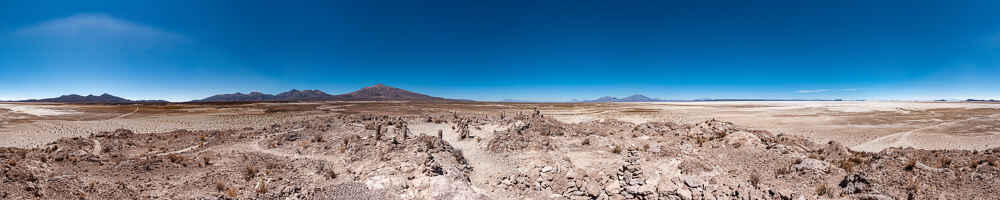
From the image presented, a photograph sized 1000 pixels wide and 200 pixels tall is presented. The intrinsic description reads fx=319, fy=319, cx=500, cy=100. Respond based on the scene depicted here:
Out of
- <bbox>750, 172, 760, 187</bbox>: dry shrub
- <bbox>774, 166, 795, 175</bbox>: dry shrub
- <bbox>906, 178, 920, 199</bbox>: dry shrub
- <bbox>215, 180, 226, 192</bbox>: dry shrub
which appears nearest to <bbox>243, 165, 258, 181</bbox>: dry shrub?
<bbox>215, 180, 226, 192</bbox>: dry shrub

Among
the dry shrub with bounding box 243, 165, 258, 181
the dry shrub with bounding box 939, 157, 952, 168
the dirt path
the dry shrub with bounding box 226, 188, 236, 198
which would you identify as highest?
the dry shrub with bounding box 939, 157, 952, 168

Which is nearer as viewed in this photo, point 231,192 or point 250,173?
point 231,192

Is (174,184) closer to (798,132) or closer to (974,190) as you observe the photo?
(974,190)

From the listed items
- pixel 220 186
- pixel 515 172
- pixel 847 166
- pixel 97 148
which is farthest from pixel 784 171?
pixel 97 148

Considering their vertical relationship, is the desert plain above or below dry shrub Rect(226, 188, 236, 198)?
above

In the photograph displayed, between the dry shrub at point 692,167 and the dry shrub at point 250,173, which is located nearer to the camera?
the dry shrub at point 692,167

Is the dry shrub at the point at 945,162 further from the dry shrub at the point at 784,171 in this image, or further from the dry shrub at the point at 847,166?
the dry shrub at the point at 784,171

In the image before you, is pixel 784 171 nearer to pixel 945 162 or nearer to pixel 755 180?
pixel 755 180

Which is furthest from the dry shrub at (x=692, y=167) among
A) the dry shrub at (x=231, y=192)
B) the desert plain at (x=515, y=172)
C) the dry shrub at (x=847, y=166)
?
the dry shrub at (x=231, y=192)

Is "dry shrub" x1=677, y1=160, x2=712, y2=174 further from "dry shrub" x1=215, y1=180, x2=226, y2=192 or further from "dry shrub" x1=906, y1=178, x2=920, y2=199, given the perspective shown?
"dry shrub" x1=215, y1=180, x2=226, y2=192

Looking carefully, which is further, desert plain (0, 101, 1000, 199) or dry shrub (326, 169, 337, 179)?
dry shrub (326, 169, 337, 179)

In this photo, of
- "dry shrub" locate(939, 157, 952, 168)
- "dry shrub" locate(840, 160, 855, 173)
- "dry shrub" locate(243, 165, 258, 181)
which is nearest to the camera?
"dry shrub" locate(939, 157, 952, 168)

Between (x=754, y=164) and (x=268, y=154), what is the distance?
54.8 feet

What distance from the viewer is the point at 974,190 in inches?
255
